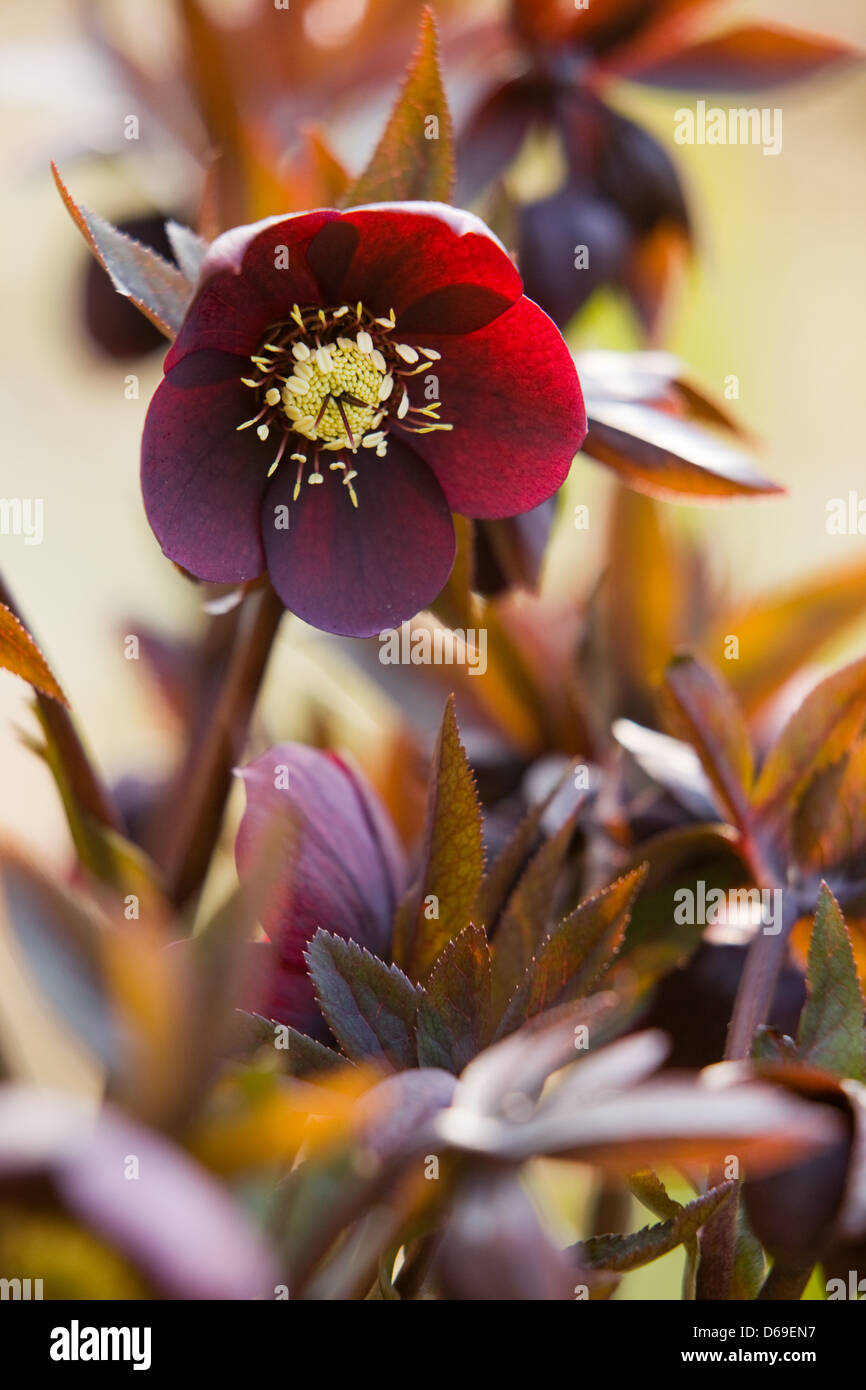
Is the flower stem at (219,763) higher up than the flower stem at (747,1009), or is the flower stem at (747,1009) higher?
the flower stem at (219,763)

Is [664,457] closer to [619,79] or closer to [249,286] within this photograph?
[249,286]

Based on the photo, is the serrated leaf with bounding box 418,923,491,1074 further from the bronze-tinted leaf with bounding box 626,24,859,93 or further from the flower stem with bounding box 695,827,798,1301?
the bronze-tinted leaf with bounding box 626,24,859,93

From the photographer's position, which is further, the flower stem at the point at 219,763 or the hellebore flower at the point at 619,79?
the hellebore flower at the point at 619,79

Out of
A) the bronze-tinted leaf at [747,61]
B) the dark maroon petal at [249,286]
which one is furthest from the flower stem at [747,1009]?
the bronze-tinted leaf at [747,61]

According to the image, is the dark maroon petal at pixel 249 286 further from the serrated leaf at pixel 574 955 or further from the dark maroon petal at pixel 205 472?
the serrated leaf at pixel 574 955

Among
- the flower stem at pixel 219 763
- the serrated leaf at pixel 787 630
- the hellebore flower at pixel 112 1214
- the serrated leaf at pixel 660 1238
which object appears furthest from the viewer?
the serrated leaf at pixel 787 630

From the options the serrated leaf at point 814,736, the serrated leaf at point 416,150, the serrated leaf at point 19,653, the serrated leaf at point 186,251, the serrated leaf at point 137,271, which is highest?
the serrated leaf at point 416,150

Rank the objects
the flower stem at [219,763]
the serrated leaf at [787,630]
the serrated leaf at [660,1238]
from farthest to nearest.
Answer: the serrated leaf at [787,630], the flower stem at [219,763], the serrated leaf at [660,1238]

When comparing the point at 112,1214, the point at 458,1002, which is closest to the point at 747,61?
the point at 458,1002

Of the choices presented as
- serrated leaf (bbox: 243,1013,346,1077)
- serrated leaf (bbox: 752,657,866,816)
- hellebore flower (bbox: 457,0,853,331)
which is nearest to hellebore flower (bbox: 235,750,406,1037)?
serrated leaf (bbox: 243,1013,346,1077)
